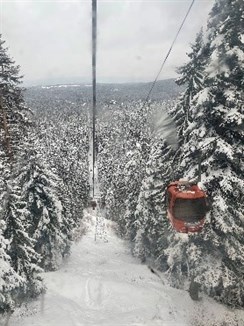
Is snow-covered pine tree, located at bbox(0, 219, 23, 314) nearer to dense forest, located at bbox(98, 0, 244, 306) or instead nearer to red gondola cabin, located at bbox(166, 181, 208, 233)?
dense forest, located at bbox(98, 0, 244, 306)

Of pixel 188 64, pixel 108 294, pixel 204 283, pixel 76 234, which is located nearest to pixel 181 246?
pixel 204 283

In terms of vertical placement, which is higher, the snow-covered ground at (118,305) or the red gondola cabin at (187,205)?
the red gondola cabin at (187,205)

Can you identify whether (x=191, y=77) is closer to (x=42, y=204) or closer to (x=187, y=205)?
(x=187, y=205)

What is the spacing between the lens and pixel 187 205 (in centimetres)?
1277

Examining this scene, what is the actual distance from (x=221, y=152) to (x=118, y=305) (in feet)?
35.5

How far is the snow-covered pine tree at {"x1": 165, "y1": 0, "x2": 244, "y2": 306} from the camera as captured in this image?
15.7 metres

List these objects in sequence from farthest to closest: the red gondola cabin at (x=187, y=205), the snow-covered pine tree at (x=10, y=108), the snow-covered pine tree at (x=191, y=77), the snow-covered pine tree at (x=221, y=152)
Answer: the snow-covered pine tree at (x=10, y=108), the snow-covered pine tree at (x=191, y=77), the snow-covered pine tree at (x=221, y=152), the red gondola cabin at (x=187, y=205)

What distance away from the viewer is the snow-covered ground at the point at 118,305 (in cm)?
1892

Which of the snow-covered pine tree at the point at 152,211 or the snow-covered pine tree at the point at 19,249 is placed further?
the snow-covered pine tree at the point at 152,211

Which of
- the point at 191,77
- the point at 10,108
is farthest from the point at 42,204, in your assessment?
the point at 191,77

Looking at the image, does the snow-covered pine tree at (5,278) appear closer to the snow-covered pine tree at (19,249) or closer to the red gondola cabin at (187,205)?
the snow-covered pine tree at (19,249)

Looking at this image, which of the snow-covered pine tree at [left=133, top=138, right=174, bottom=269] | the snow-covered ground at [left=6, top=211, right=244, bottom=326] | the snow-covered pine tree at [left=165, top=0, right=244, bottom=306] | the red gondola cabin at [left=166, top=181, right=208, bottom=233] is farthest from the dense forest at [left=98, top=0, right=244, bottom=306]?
the snow-covered pine tree at [left=133, top=138, right=174, bottom=269]

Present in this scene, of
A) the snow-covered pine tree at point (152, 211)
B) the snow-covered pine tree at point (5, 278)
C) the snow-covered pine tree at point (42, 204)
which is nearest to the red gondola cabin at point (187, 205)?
the snow-covered pine tree at point (5, 278)

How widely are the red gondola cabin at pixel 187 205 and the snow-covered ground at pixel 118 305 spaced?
752cm
